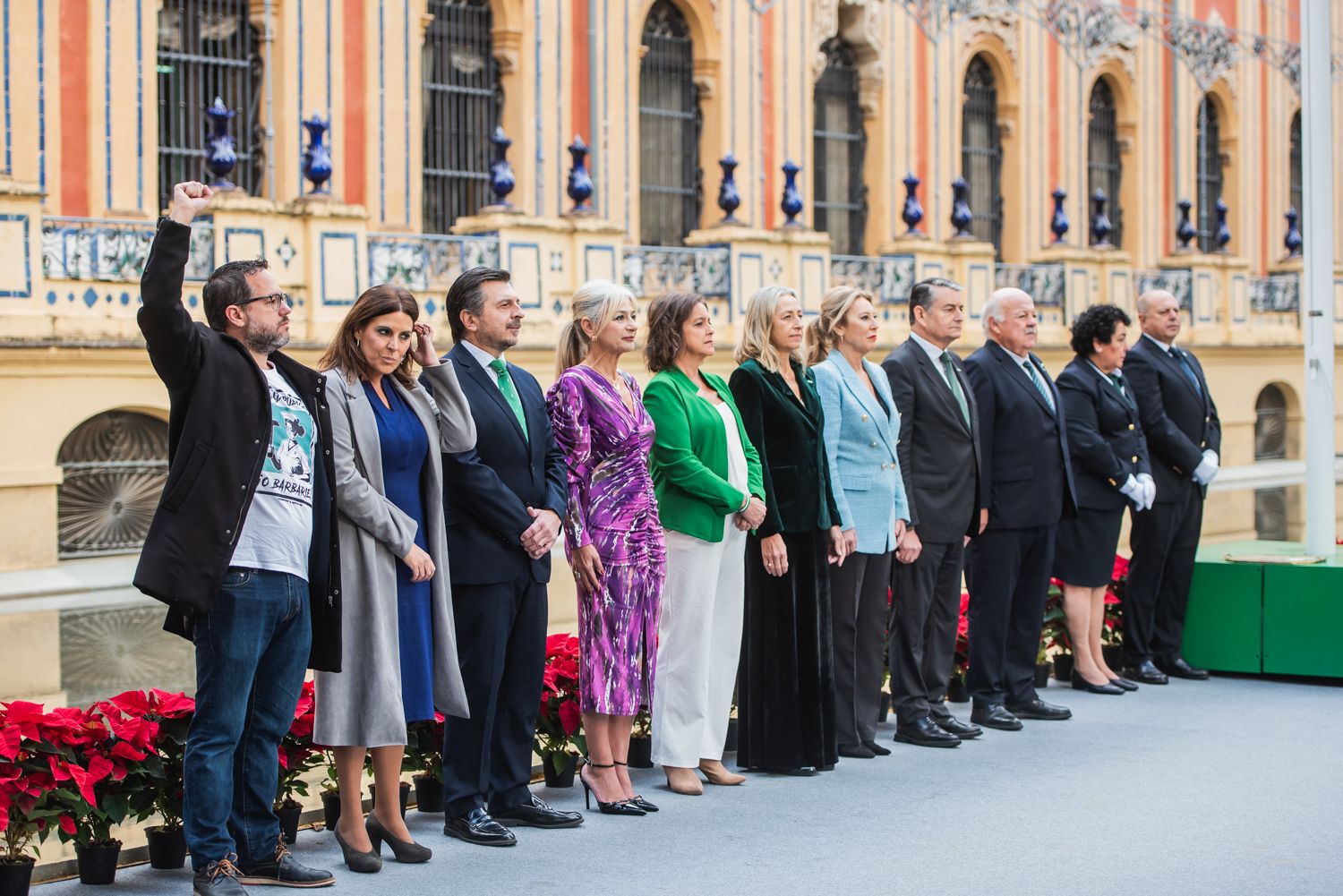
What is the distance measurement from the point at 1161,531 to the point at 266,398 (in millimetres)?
5423

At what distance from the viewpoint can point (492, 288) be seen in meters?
6.12

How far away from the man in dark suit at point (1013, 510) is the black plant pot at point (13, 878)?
168 inches

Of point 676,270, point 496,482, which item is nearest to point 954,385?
point 496,482

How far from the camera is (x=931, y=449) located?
783 cm

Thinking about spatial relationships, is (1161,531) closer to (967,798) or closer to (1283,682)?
(1283,682)

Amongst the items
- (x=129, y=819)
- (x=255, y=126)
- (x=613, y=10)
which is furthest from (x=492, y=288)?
(x=613, y=10)

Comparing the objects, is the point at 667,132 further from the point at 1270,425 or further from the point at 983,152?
the point at 1270,425

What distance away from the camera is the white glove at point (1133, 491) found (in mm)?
8852

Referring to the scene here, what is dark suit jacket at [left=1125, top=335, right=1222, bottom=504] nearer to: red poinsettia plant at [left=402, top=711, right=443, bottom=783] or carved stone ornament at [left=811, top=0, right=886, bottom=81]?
red poinsettia plant at [left=402, top=711, right=443, bottom=783]

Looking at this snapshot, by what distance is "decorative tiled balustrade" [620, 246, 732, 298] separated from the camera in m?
18.1

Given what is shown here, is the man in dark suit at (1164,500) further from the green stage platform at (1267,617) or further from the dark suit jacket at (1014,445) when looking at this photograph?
the dark suit jacket at (1014,445)

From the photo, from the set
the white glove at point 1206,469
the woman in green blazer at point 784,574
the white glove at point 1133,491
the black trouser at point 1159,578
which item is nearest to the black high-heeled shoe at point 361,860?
the woman in green blazer at point 784,574

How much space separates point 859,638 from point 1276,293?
2142cm

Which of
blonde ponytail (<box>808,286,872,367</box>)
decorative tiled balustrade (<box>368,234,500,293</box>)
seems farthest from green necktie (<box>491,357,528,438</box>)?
decorative tiled balustrade (<box>368,234,500,293</box>)
